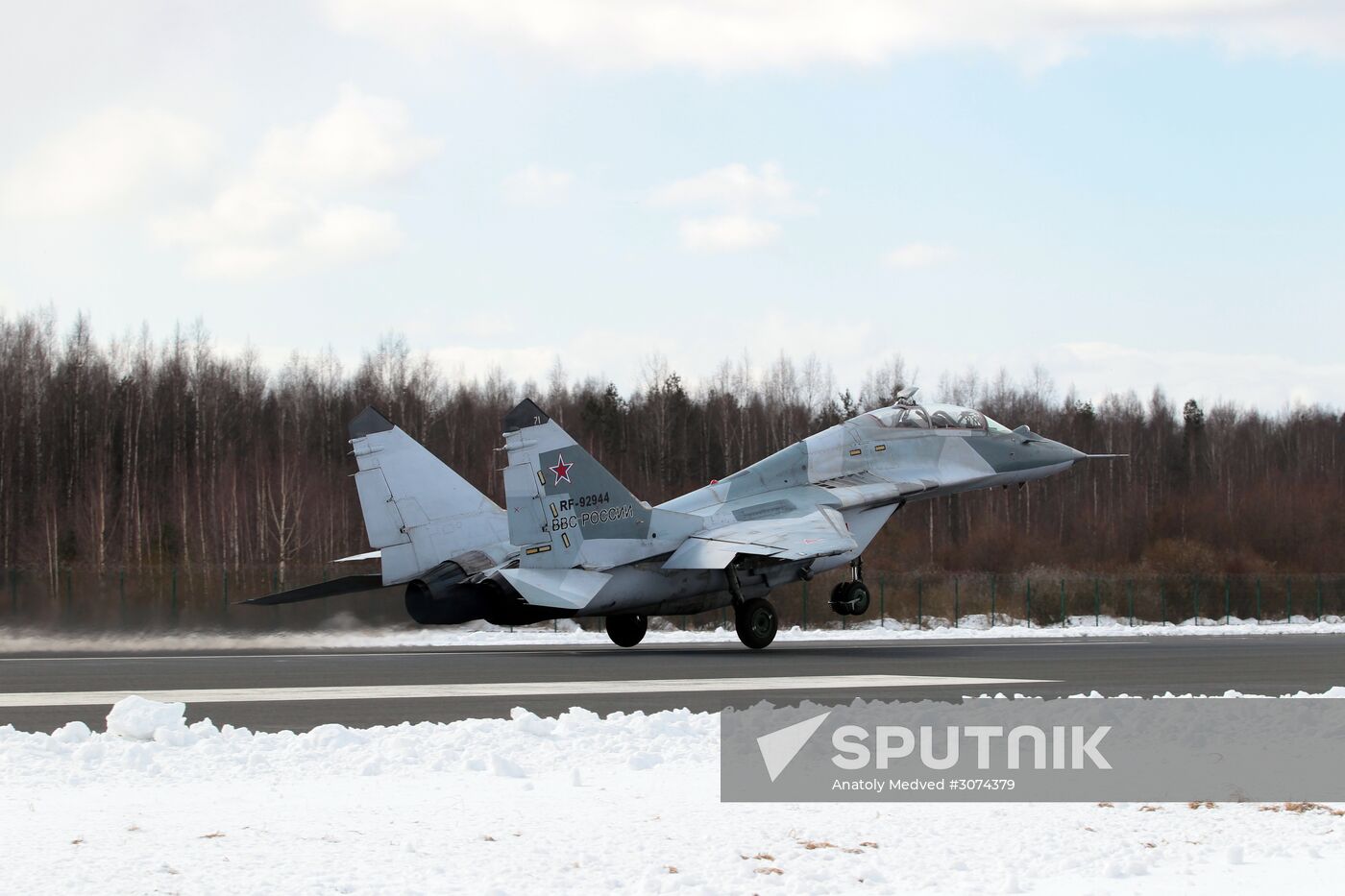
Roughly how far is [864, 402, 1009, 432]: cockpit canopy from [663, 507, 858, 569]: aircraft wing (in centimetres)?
256

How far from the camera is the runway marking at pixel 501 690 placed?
15930 millimetres

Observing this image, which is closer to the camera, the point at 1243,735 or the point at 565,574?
the point at 1243,735

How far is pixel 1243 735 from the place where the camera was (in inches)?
432

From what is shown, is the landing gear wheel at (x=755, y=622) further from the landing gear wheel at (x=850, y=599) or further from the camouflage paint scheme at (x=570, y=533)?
the landing gear wheel at (x=850, y=599)

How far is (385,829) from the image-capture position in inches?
309

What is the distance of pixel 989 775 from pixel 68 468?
2554 inches

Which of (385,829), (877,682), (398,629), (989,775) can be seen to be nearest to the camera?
(385,829)

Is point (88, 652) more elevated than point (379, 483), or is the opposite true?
point (379, 483)

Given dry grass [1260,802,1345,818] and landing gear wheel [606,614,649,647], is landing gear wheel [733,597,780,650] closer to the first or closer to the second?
landing gear wheel [606,614,649,647]

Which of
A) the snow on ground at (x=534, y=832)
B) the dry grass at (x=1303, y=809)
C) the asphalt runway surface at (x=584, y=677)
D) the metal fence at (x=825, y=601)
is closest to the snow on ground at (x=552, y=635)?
the metal fence at (x=825, y=601)

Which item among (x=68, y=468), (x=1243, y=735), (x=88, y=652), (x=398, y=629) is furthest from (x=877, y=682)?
(x=68, y=468)

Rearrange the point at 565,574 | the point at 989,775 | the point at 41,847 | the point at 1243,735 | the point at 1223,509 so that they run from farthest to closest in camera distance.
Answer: the point at 1223,509 < the point at 565,574 < the point at 1243,735 < the point at 989,775 < the point at 41,847

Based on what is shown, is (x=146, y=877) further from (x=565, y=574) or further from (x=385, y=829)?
(x=565, y=574)

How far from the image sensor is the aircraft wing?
23.1 meters
